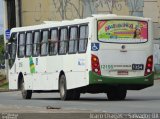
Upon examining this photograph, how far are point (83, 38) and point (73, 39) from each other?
2.22ft

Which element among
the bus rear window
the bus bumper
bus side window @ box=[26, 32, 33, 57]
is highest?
the bus rear window

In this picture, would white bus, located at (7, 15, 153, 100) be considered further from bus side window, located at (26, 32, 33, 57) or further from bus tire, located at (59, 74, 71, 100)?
bus side window, located at (26, 32, 33, 57)

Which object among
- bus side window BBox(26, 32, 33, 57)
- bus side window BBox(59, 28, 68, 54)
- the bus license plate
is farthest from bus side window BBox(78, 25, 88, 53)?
bus side window BBox(26, 32, 33, 57)

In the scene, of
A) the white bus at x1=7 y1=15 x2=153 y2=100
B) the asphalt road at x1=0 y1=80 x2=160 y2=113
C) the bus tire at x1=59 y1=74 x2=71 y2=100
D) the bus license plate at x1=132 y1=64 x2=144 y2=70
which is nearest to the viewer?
the asphalt road at x1=0 y1=80 x2=160 y2=113

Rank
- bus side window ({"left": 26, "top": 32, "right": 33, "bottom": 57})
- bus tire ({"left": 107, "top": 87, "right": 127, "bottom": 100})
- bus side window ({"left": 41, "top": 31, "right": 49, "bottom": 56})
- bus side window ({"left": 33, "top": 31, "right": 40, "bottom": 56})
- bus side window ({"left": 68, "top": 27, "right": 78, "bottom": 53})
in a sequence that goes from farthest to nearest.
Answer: bus side window ({"left": 26, "top": 32, "right": 33, "bottom": 57})
bus side window ({"left": 33, "top": 31, "right": 40, "bottom": 56})
bus side window ({"left": 41, "top": 31, "right": 49, "bottom": 56})
bus tire ({"left": 107, "top": 87, "right": 127, "bottom": 100})
bus side window ({"left": 68, "top": 27, "right": 78, "bottom": 53})

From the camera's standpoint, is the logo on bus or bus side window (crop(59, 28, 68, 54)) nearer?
the logo on bus

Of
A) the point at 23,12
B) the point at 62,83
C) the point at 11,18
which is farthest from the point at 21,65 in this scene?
the point at 11,18

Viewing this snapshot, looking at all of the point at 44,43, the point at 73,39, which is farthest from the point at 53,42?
the point at 73,39

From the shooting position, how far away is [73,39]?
27891 millimetres

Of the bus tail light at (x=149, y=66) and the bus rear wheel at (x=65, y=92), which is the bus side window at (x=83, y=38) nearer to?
the bus rear wheel at (x=65, y=92)

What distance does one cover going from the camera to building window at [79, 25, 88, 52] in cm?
2717

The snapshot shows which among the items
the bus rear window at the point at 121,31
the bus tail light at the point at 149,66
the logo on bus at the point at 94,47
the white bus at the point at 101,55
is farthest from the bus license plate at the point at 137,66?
the logo on bus at the point at 94,47

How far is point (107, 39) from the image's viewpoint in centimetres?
2695

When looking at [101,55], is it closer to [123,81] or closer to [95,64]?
[95,64]
